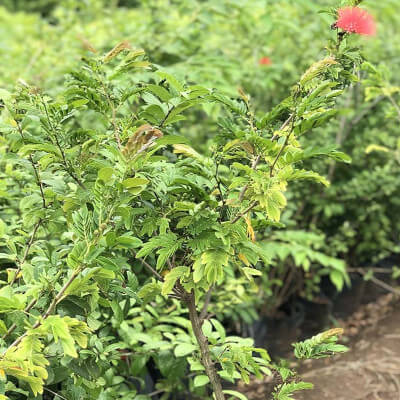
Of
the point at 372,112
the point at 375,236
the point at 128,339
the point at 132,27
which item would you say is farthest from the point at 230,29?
the point at 128,339

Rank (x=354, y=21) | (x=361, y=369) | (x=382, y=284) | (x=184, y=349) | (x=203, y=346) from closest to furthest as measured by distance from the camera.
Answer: (x=354, y=21)
(x=203, y=346)
(x=184, y=349)
(x=361, y=369)
(x=382, y=284)

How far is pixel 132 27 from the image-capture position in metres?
3.70

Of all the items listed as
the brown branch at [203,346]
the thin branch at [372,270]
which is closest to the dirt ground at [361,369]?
the thin branch at [372,270]

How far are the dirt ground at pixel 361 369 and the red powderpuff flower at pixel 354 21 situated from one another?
1.53 meters

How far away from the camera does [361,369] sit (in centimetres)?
295

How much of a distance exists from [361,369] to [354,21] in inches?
79.9

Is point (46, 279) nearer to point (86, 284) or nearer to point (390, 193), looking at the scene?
point (86, 284)

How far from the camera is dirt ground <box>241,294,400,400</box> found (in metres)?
2.71

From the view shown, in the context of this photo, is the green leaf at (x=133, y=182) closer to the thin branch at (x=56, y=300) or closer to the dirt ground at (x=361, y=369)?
the thin branch at (x=56, y=300)

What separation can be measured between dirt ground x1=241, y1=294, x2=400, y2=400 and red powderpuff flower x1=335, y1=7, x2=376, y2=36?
1525 mm

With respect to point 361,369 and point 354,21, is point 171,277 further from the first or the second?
point 361,369

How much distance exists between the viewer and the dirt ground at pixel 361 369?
2.71 metres

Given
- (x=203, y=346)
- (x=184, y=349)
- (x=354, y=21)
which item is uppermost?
(x=354, y=21)

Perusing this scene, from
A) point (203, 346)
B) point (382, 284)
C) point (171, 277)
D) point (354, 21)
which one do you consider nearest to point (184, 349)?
point (203, 346)
